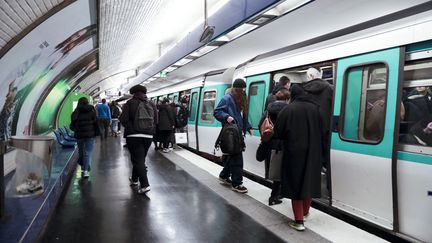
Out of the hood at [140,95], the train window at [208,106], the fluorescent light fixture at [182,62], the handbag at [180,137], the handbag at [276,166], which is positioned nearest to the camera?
the handbag at [276,166]

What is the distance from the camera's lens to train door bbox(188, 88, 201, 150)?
1026 cm

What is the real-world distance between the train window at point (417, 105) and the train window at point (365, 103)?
220mm

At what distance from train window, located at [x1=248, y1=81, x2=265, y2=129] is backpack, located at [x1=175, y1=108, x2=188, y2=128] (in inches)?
171

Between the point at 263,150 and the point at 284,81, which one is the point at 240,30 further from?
the point at 263,150

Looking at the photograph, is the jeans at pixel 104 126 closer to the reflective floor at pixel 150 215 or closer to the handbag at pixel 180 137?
the handbag at pixel 180 137

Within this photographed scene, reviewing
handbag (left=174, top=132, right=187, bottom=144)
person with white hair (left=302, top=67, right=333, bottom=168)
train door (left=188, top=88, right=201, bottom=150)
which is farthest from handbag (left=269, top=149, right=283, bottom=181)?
handbag (left=174, top=132, right=187, bottom=144)

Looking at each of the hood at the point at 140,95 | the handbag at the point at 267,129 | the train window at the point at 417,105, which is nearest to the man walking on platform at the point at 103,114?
the hood at the point at 140,95

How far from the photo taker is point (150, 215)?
434 cm

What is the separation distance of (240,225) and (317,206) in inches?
57.4

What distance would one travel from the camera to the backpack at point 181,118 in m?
10.7

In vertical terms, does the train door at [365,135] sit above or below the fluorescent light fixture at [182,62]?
below

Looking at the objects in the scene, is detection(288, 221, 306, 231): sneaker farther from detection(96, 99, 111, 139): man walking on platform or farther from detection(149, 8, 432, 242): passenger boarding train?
detection(96, 99, 111, 139): man walking on platform

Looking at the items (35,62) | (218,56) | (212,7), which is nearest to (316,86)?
(35,62)

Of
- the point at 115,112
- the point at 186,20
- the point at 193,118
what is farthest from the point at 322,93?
the point at 115,112
